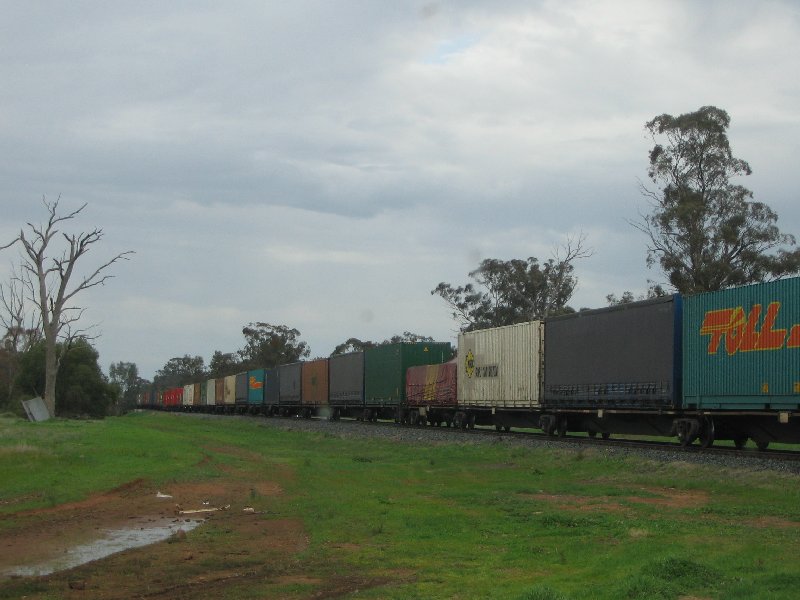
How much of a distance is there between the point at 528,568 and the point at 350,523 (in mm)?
4243

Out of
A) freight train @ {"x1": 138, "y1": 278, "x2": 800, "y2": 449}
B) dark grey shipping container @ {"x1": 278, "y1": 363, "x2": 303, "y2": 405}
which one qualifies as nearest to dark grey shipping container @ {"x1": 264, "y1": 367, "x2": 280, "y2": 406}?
dark grey shipping container @ {"x1": 278, "y1": 363, "x2": 303, "y2": 405}

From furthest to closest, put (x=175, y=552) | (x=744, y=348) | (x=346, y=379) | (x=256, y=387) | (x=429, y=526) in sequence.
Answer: (x=256, y=387)
(x=346, y=379)
(x=744, y=348)
(x=429, y=526)
(x=175, y=552)

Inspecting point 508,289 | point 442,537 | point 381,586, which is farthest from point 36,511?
point 508,289

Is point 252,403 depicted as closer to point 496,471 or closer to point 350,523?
point 496,471

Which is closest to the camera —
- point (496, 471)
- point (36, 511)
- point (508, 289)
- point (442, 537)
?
point (442, 537)

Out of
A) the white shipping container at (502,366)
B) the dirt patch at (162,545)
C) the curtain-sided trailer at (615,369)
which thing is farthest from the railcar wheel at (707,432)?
the dirt patch at (162,545)

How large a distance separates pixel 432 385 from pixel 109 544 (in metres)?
27.8

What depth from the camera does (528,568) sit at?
945 centimetres

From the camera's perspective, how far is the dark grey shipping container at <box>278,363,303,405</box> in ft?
200

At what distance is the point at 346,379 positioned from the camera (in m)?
51.0

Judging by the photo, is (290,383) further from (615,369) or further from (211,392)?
(615,369)

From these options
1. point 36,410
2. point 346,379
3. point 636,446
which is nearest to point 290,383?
point 346,379

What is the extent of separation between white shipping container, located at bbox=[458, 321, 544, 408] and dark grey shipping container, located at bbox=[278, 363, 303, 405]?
25.7 m

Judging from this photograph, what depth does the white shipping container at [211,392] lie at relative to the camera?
92.4 meters
